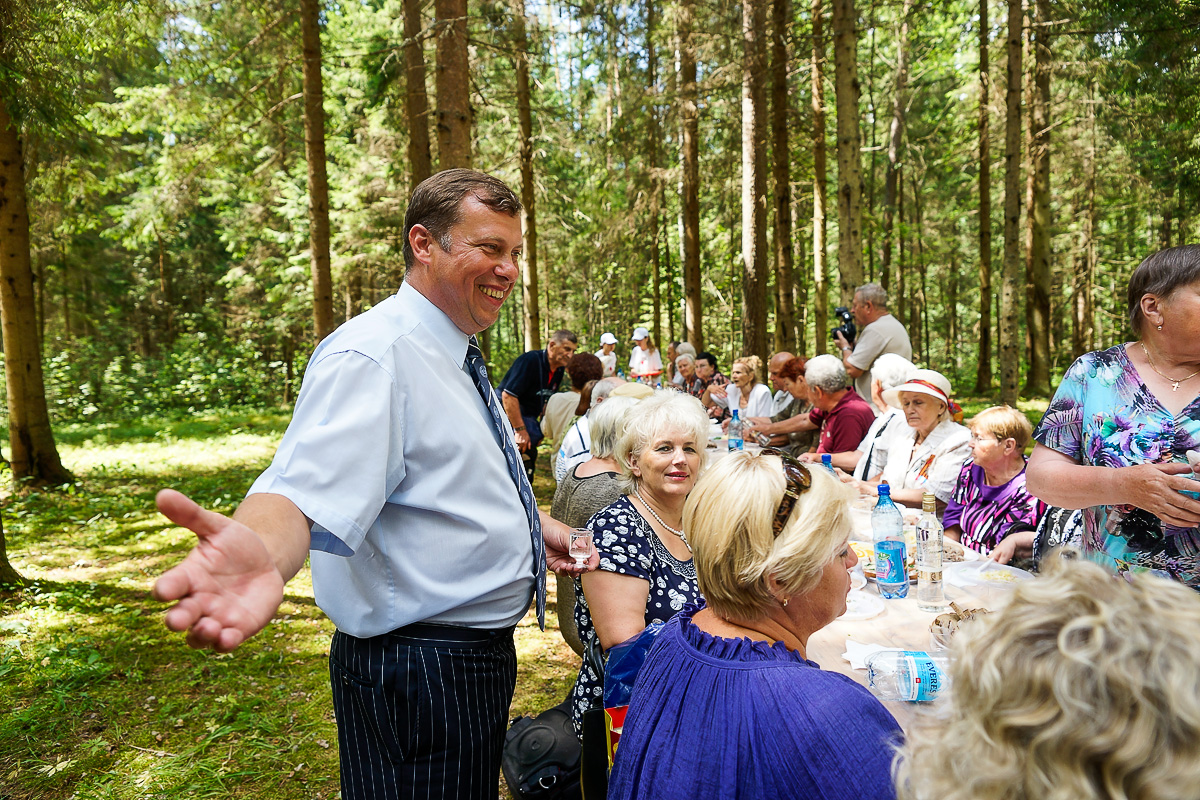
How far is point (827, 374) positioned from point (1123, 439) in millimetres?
3336

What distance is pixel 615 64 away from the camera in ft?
40.8

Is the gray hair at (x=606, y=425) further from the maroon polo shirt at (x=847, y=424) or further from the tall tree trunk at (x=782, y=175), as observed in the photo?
the tall tree trunk at (x=782, y=175)

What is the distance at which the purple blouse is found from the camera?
11.7 feet

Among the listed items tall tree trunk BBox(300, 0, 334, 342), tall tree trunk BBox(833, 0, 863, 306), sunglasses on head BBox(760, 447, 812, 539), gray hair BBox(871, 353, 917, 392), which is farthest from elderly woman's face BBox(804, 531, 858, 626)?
tall tree trunk BBox(300, 0, 334, 342)

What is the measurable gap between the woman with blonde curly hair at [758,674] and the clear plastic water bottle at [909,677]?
0.43 meters

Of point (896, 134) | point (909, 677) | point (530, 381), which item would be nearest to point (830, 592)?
point (909, 677)

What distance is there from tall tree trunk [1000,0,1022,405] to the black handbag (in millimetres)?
9280

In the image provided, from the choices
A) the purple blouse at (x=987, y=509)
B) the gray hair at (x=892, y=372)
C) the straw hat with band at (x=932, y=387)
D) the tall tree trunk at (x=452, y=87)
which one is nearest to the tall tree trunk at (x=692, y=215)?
the tall tree trunk at (x=452, y=87)

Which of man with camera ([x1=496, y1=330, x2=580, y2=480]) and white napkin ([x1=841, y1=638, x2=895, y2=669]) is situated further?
man with camera ([x1=496, y1=330, x2=580, y2=480])

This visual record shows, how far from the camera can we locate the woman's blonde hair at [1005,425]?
349 cm

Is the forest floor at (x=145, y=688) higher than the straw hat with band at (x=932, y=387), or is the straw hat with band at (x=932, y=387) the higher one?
the straw hat with band at (x=932, y=387)

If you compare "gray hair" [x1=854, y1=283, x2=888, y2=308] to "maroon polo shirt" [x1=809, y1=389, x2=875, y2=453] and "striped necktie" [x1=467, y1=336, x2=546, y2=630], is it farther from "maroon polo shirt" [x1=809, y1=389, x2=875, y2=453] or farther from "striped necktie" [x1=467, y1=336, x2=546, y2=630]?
"striped necktie" [x1=467, y1=336, x2=546, y2=630]

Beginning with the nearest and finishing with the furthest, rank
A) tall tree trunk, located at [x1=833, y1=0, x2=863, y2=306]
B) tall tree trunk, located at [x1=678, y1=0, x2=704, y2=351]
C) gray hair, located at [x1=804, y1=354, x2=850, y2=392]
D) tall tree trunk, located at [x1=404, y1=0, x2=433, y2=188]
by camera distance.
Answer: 1. gray hair, located at [x1=804, y1=354, x2=850, y2=392]
2. tall tree trunk, located at [x1=833, y1=0, x2=863, y2=306]
3. tall tree trunk, located at [x1=404, y1=0, x2=433, y2=188]
4. tall tree trunk, located at [x1=678, y1=0, x2=704, y2=351]

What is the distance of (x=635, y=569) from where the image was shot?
2.31 meters
